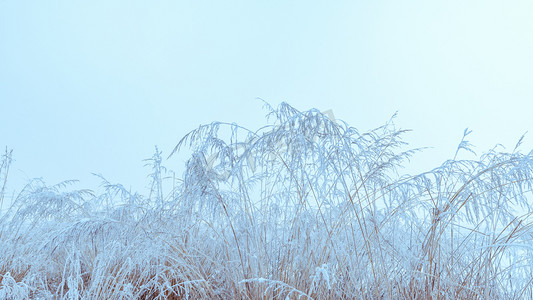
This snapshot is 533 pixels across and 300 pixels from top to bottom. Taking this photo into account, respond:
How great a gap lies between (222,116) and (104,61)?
7.52ft

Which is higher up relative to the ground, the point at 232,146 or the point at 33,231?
the point at 232,146

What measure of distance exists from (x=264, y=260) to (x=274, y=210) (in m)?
0.32

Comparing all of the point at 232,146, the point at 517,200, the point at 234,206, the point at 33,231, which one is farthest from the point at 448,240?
the point at 33,231

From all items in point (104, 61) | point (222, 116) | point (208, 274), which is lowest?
point (208, 274)

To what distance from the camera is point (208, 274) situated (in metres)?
1.40

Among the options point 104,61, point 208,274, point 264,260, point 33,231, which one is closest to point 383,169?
point 264,260

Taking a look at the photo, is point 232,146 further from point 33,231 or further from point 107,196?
point 33,231

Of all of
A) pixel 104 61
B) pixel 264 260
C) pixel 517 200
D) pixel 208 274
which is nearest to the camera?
pixel 517 200

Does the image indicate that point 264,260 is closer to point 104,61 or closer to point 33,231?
point 33,231

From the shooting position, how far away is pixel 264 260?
1.20 m

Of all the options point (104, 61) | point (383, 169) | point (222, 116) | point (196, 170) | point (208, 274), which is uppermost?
point (104, 61)

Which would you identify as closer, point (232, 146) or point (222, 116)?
point (232, 146)

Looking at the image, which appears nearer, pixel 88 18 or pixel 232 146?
pixel 232 146

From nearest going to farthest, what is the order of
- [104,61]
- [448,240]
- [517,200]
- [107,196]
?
[517,200] → [448,240] → [107,196] → [104,61]
